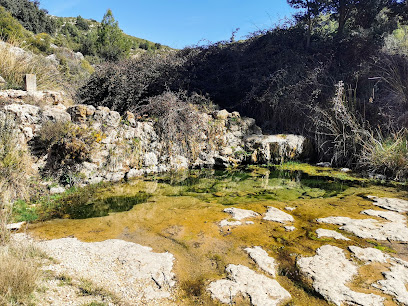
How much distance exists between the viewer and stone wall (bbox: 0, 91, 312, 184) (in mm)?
4625

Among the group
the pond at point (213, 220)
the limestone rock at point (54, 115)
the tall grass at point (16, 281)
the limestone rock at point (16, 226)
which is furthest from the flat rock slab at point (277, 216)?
the limestone rock at point (54, 115)

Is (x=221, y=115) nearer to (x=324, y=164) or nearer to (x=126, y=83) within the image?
(x=126, y=83)

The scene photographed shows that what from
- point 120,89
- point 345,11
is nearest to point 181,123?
point 120,89

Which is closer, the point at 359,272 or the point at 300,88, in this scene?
the point at 359,272

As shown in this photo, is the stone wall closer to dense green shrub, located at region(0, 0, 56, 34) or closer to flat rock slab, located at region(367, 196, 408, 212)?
flat rock slab, located at region(367, 196, 408, 212)

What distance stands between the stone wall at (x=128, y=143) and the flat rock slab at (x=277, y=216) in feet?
9.71

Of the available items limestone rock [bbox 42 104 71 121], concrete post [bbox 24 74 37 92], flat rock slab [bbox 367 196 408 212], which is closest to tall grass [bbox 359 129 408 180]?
flat rock slab [bbox 367 196 408 212]

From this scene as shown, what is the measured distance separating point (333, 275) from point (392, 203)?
8.21ft

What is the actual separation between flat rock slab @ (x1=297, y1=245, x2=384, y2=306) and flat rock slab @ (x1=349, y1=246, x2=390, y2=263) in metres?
0.13

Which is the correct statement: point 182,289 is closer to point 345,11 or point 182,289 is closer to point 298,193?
point 298,193

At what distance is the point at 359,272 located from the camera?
2.29 m

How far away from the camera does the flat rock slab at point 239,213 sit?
3.45m

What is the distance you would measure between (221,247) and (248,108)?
675cm

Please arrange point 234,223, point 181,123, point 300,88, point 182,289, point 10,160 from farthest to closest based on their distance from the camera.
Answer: point 300,88 < point 181,123 < point 10,160 < point 234,223 < point 182,289
